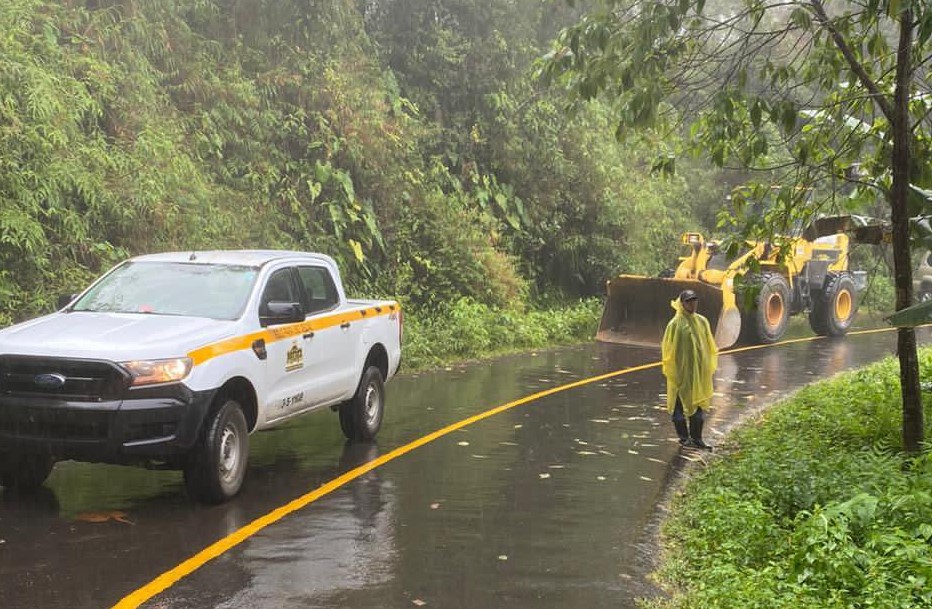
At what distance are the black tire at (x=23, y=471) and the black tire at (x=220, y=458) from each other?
1.38m

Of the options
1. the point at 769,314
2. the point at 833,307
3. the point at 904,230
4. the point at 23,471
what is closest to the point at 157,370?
the point at 23,471

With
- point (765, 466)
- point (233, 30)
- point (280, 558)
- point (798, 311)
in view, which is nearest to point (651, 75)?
point (765, 466)

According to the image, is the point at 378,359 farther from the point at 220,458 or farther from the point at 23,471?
the point at 23,471

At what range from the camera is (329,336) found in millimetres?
10336

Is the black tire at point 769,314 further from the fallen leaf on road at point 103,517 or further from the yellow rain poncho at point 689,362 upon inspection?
the fallen leaf on road at point 103,517

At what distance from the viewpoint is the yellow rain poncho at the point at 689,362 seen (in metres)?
11.3

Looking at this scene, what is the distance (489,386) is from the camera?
16.0 metres

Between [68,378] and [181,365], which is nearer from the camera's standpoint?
[68,378]

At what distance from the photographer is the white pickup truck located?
7.81m

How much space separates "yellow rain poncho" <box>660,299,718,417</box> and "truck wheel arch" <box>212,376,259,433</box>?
14.5 ft

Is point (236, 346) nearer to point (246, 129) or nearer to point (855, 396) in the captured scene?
point (855, 396)

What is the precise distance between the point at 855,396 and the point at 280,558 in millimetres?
8742

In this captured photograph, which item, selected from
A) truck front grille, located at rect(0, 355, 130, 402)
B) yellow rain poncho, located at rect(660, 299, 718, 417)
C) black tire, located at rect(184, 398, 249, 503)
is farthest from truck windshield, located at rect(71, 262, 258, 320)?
yellow rain poncho, located at rect(660, 299, 718, 417)

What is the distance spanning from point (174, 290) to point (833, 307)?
1851 cm
